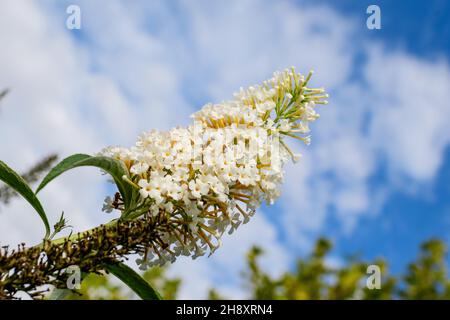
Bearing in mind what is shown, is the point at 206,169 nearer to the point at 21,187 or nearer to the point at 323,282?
the point at 21,187

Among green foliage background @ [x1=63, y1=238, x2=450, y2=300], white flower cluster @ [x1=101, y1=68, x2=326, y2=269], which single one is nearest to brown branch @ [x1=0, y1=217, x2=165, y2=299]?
white flower cluster @ [x1=101, y1=68, x2=326, y2=269]

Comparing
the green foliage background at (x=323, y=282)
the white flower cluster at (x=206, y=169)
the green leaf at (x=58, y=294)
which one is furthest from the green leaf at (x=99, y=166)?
the green foliage background at (x=323, y=282)

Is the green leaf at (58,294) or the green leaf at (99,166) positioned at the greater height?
the green leaf at (99,166)

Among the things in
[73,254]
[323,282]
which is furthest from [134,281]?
[323,282]

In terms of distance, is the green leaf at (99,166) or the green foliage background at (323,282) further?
the green foliage background at (323,282)

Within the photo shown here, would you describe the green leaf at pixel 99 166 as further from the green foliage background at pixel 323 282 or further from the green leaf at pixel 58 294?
the green foliage background at pixel 323 282

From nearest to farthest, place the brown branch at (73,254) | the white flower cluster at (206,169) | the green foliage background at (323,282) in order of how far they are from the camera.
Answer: the brown branch at (73,254) → the white flower cluster at (206,169) → the green foliage background at (323,282)
